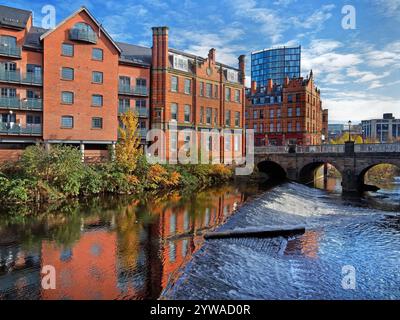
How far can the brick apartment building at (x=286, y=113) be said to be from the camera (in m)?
65.4

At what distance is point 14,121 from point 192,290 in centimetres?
2832

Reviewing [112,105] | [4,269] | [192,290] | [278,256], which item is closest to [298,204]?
[278,256]

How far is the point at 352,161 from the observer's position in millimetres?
34938

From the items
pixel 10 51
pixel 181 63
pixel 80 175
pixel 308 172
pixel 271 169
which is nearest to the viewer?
pixel 80 175

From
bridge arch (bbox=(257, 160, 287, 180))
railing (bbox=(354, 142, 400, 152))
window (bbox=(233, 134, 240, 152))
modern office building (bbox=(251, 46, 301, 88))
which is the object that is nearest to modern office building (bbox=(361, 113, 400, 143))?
modern office building (bbox=(251, 46, 301, 88))

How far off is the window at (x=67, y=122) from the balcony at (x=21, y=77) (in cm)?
380

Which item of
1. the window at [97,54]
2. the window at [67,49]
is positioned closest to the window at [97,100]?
the window at [97,54]

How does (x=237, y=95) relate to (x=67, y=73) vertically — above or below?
above

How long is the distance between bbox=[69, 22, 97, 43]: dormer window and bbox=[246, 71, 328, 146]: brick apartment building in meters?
41.5

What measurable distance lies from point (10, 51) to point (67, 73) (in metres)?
5.00

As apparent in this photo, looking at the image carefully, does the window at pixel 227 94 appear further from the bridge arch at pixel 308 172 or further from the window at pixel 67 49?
the window at pixel 67 49

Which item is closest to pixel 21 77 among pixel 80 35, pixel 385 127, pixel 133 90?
pixel 80 35

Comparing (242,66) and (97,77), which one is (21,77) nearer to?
(97,77)

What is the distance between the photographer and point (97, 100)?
3412 cm
